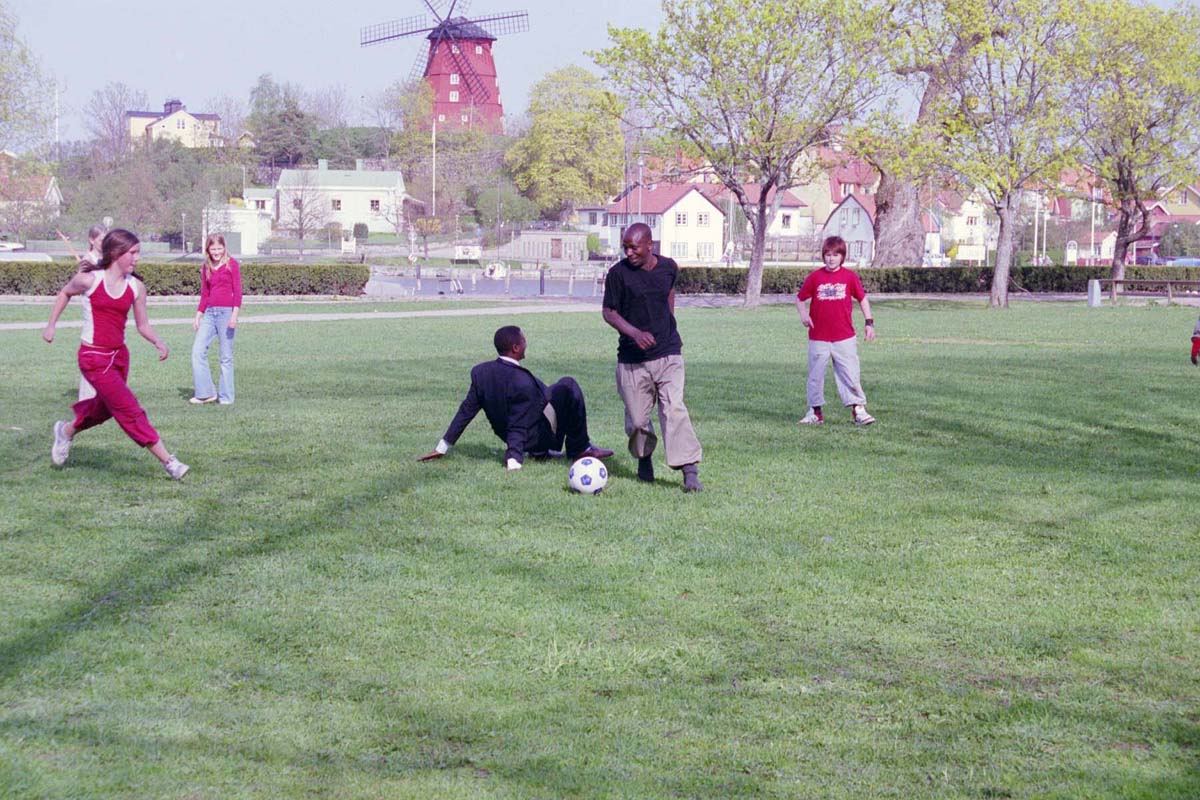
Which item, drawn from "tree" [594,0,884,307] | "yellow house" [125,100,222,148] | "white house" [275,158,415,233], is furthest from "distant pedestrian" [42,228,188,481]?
"yellow house" [125,100,222,148]

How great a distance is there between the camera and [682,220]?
95000 millimetres

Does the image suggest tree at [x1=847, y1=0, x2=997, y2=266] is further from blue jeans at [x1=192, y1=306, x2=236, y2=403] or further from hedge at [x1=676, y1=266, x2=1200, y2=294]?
blue jeans at [x1=192, y1=306, x2=236, y2=403]

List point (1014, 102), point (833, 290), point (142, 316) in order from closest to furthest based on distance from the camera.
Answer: point (142, 316)
point (833, 290)
point (1014, 102)

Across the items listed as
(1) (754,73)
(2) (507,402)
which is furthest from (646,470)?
(1) (754,73)

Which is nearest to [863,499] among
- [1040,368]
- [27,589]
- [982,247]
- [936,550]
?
[936,550]

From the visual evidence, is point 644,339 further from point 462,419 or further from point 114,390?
point 114,390

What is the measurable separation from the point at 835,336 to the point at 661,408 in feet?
13.0

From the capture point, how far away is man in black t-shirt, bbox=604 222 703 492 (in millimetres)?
8547

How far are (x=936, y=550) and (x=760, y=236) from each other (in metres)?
32.4

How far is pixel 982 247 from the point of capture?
104562 mm

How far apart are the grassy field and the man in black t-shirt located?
41 cm

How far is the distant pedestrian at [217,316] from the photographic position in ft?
44.6

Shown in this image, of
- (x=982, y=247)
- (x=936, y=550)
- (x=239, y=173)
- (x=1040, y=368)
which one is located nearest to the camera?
(x=936, y=550)

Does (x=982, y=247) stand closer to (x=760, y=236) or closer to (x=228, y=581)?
(x=760, y=236)
